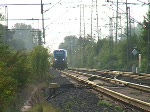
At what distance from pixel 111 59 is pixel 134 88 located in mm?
→ 49159

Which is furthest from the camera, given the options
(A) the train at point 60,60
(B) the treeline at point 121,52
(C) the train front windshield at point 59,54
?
(C) the train front windshield at point 59,54

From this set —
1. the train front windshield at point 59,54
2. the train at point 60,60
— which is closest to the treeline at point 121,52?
the train at point 60,60

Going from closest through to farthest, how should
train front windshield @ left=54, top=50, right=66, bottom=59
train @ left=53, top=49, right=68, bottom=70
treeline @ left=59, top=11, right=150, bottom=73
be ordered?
treeline @ left=59, top=11, right=150, bottom=73
train @ left=53, top=49, right=68, bottom=70
train front windshield @ left=54, top=50, right=66, bottom=59

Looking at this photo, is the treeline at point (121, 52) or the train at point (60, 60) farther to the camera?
the train at point (60, 60)

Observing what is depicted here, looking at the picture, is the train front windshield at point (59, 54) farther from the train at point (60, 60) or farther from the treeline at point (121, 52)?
the treeline at point (121, 52)

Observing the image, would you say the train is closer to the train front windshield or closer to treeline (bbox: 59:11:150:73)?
the train front windshield

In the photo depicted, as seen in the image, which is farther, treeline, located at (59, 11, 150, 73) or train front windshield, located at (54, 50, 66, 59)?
train front windshield, located at (54, 50, 66, 59)

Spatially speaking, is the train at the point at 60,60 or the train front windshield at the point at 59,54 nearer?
the train at the point at 60,60

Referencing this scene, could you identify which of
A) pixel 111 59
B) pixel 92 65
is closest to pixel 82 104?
pixel 111 59

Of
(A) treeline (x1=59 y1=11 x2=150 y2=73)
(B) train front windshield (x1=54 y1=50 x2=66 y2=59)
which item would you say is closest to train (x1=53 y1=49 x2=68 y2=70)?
(B) train front windshield (x1=54 y1=50 x2=66 y2=59)

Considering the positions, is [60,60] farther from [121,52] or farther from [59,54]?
[121,52]

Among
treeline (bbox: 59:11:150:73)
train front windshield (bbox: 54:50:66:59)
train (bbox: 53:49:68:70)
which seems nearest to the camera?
treeline (bbox: 59:11:150:73)

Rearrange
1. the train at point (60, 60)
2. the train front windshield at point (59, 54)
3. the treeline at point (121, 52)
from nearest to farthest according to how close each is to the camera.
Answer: the treeline at point (121, 52) → the train at point (60, 60) → the train front windshield at point (59, 54)

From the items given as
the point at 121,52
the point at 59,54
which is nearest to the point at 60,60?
the point at 59,54
